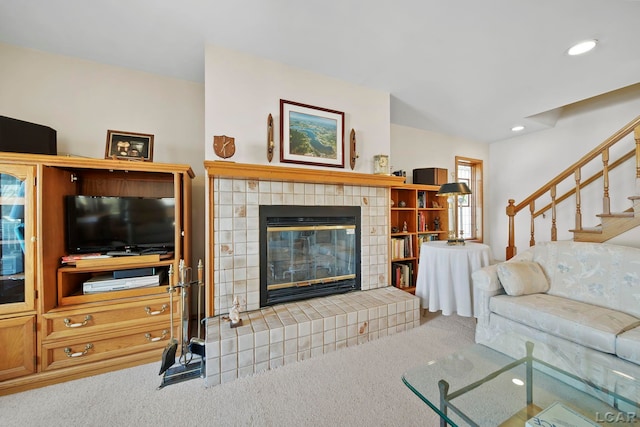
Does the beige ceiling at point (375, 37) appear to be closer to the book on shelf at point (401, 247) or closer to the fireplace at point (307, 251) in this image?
the fireplace at point (307, 251)

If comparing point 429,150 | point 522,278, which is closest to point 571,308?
point 522,278

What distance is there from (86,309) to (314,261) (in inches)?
69.6

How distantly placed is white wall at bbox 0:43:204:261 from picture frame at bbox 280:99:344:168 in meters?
0.94

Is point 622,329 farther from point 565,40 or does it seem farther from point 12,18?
point 12,18

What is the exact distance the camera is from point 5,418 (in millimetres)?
1310

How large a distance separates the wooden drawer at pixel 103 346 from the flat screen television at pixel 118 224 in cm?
62

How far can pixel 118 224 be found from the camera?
1829 millimetres

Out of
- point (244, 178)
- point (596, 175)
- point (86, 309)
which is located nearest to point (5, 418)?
point (86, 309)

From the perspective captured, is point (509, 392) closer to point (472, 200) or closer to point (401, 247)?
point (401, 247)

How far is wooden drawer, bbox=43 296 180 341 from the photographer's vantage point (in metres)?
1.59

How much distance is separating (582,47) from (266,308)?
339 cm

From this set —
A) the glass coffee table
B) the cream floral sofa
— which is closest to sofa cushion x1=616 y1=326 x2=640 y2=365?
the cream floral sofa

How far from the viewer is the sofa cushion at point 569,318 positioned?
1.43 meters

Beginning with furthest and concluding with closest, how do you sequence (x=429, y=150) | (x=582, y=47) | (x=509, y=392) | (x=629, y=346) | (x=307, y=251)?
(x=429, y=150) → (x=307, y=251) → (x=582, y=47) → (x=629, y=346) → (x=509, y=392)
